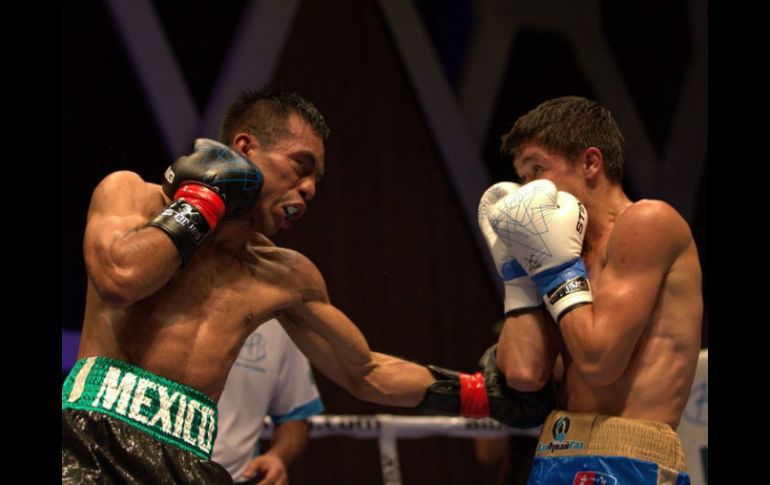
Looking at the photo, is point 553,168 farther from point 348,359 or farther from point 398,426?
point 398,426

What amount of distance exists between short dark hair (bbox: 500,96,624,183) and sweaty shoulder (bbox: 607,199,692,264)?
28 cm

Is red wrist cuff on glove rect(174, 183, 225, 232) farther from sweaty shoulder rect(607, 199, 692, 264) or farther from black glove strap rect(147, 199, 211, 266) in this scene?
sweaty shoulder rect(607, 199, 692, 264)

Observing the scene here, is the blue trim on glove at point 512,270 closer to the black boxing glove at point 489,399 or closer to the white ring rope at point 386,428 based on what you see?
the black boxing glove at point 489,399

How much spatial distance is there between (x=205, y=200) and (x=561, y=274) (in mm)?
815

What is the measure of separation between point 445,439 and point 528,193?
185cm

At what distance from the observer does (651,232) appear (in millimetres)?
1919

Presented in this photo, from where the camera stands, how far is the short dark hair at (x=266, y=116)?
2.24 meters

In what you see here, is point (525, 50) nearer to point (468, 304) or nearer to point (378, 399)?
point (468, 304)

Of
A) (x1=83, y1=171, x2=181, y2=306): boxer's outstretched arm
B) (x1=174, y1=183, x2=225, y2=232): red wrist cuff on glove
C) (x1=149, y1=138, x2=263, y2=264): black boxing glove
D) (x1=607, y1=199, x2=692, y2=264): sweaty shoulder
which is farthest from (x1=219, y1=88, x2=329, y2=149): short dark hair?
(x1=607, y1=199, x2=692, y2=264): sweaty shoulder

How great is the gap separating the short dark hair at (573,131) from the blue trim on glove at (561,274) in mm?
321

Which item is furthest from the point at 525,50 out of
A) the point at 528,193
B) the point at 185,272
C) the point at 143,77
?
the point at 185,272

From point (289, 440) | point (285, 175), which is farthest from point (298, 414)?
point (285, 175)

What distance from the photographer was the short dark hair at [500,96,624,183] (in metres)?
2.20

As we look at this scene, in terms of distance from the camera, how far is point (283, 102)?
2.29 m
